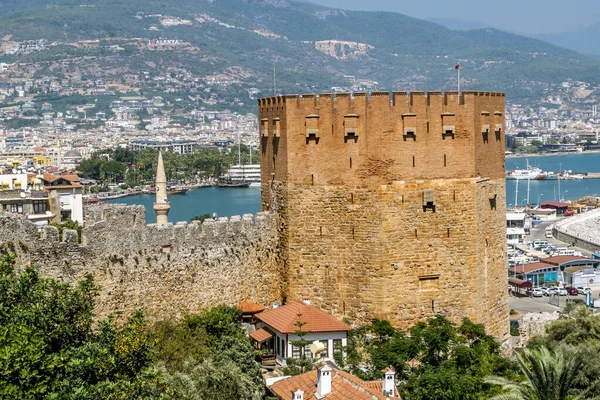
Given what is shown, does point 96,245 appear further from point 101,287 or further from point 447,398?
point 447,398

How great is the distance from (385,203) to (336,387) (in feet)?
14.4

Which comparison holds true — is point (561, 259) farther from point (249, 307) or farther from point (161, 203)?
point (249, 307)

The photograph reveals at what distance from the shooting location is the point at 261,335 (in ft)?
61.0

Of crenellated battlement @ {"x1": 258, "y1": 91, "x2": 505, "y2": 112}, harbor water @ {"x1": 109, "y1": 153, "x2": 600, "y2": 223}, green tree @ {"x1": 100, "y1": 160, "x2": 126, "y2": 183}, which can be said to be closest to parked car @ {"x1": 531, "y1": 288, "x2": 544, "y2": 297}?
crenellated battlement @ {"x1": 258, "y1": 91, "x2": 505, "y2": 112}

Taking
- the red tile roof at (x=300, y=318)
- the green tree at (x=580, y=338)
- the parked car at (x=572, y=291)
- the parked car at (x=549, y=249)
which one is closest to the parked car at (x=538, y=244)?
the parked car at (x=549, y=249)

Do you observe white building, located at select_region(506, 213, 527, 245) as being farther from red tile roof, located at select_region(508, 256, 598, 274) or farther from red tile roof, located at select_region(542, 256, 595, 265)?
red tile roof, located at select_region(508, 256, 598, 274)

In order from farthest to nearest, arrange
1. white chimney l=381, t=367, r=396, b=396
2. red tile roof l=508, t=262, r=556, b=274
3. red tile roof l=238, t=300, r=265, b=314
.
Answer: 1. red tile roof l=508, t=262, r=556, b=274
2. red tile roof l=238, t=300, r=265, b=314
3. white chimney l=381, t=367, r=396, b=396

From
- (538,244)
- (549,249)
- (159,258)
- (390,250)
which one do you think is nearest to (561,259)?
(549,249)

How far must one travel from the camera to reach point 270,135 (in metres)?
19.7

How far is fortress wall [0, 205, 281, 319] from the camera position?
15.8 meters

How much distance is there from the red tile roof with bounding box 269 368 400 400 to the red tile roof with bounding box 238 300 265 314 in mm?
2596

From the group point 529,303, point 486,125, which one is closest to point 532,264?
point 529,303

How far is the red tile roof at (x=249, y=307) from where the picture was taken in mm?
19094

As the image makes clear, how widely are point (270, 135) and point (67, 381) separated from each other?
846cm
